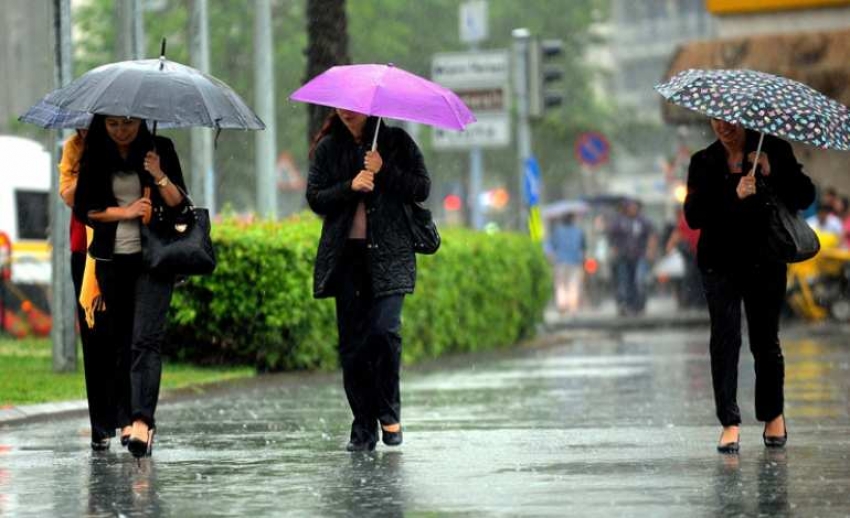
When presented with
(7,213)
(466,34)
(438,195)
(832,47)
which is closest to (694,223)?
(7,213)

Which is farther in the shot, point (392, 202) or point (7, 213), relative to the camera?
point (7, 213)

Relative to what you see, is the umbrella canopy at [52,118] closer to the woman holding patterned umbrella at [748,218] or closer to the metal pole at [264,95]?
the woman holding patterned umbrella at [748,218]

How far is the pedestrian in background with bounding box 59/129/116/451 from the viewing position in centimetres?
1080

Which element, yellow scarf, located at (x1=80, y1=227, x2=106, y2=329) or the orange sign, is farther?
the orange sign

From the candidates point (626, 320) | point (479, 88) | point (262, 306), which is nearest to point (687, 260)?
point (626, 320)

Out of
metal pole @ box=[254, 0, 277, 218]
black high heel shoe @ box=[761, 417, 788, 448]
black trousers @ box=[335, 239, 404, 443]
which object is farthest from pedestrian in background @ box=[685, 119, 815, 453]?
metal pole @ box=[254, 0, 277, 218]

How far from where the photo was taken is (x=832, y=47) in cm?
3406

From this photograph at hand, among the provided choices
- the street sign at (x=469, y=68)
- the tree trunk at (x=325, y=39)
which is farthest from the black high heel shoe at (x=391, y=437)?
the street sign at (x=469, y=68)

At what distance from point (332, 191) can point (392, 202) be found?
0.96 ft

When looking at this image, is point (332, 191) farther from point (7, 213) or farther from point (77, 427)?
point (7, 213)

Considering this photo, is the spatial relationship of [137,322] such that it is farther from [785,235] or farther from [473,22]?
[473,22]

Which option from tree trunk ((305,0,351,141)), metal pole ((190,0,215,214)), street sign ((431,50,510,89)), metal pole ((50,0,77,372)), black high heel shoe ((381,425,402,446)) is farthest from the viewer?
street sign ((431,50,510,89))

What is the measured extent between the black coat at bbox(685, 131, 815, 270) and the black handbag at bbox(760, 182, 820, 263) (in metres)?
0.03

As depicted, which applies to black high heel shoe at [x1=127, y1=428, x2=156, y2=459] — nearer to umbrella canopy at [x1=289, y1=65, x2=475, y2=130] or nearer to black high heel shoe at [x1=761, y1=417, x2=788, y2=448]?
umbrella canopy at [x1=289, y1=65, x2=475, y2=130]
